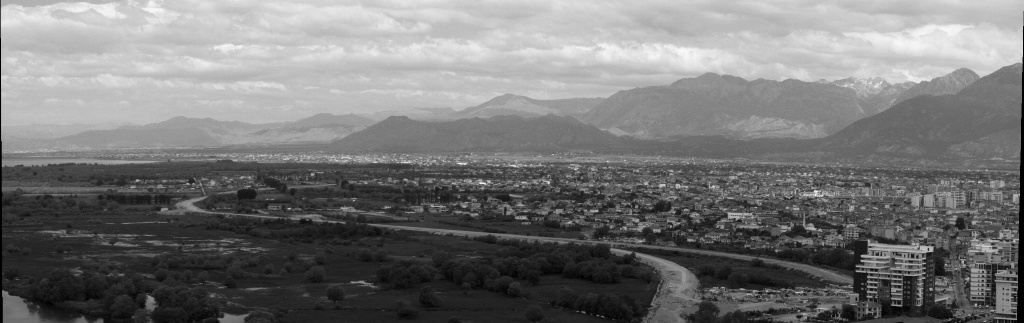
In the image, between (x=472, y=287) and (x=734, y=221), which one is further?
(x=734, y=221)

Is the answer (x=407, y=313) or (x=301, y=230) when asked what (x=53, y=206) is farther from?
(x=407, y=313)

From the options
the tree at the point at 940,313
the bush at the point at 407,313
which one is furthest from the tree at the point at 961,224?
the bush at the point at 407,313

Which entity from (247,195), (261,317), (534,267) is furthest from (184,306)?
(247,195)

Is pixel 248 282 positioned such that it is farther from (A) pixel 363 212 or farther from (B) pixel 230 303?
(A) pixel 363 212

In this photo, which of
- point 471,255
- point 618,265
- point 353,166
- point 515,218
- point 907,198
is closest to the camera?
point 618,265

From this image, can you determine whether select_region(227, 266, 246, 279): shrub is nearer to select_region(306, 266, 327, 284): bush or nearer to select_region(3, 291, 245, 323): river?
select_region(306, 266, 327, 284): bush

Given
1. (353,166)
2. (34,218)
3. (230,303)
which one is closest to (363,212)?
(34,218)

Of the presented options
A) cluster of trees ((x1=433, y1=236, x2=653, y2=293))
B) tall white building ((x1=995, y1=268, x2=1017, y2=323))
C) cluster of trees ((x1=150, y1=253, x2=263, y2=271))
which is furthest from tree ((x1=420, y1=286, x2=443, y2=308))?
tall white building ((x1=995, y1=268, x2=1017, y2=323))
